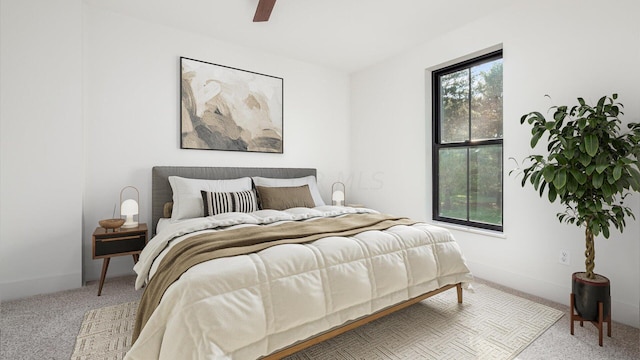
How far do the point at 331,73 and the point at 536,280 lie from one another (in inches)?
141

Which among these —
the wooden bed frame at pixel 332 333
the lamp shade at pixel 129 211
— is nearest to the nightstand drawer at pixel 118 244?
the lamp shade at pixel 129 211

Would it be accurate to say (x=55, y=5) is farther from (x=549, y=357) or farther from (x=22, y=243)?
(x=549, y=357)

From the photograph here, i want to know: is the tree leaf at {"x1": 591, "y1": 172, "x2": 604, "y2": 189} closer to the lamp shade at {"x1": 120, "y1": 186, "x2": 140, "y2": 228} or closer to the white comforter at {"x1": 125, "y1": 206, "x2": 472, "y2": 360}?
the white comforter at {"x1": 125, "y1": 206, "x2": 472, "y2": 360}

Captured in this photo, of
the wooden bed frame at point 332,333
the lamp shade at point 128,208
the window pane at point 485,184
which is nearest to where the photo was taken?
the wooden bed frame at point 332,333

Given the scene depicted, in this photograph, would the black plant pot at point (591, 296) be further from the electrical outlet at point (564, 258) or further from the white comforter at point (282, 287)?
the white comforter at point (282, 287)

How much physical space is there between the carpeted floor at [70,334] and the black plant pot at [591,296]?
6.1 inches

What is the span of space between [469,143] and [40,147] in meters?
4.11

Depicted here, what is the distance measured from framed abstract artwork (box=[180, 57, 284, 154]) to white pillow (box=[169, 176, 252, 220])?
542 mm

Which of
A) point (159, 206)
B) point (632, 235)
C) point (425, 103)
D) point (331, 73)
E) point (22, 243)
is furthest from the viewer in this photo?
point (331, 73)

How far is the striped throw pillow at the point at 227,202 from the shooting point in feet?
9.19

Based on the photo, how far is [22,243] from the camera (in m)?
2.49

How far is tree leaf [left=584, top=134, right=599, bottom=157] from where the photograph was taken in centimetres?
182

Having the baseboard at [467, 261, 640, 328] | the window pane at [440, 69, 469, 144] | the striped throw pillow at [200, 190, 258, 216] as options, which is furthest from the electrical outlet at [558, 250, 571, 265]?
the striped throw pillow at [200, 190, 258, 216]

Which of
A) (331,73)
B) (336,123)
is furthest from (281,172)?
(331,73)
